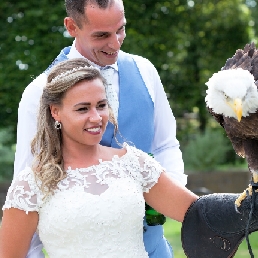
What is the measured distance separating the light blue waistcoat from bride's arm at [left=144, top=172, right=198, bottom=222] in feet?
0.74

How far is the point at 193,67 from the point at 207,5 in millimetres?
1252

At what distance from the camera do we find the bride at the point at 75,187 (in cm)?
246

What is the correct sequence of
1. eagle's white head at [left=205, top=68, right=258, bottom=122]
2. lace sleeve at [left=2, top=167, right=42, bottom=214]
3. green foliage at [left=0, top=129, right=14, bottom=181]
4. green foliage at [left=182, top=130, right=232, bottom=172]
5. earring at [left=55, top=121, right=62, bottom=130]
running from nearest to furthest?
lace sleeve at [left=2, top=167, right=42, bottom=214]
earring at [left=55, top=121, right=62, bottom=130]
eagle's white head at [left=205, top=68, right=258, bottom=122]
green foliage at [left=0, top=129, right=14, bottom=181]
green foliage at [left=182, top=130, right=232, bottom=172]

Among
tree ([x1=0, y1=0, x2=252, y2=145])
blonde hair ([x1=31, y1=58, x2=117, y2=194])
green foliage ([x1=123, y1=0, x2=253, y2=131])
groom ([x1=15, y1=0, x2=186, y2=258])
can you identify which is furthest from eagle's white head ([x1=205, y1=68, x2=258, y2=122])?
green foliage ([x1=123, y1=0, x2=253, y2=131])

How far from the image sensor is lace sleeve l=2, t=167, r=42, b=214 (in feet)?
8.04

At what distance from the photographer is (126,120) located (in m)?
2.86

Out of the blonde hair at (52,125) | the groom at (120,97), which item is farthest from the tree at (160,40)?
the blonde hair at (52,125)

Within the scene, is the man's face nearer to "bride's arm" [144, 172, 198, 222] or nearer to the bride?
the bride

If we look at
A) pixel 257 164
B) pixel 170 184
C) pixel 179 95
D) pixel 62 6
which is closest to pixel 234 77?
pixel 257 164

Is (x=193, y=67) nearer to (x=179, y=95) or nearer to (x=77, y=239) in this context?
(x=179, y=95)

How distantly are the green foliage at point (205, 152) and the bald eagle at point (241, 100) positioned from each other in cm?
783

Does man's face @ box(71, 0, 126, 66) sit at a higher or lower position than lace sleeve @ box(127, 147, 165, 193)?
higher

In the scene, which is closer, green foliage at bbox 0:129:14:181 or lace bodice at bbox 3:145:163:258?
lace bodice at bbox 3:145:163:258

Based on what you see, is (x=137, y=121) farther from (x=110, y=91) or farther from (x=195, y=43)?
(x=195, y=43)
